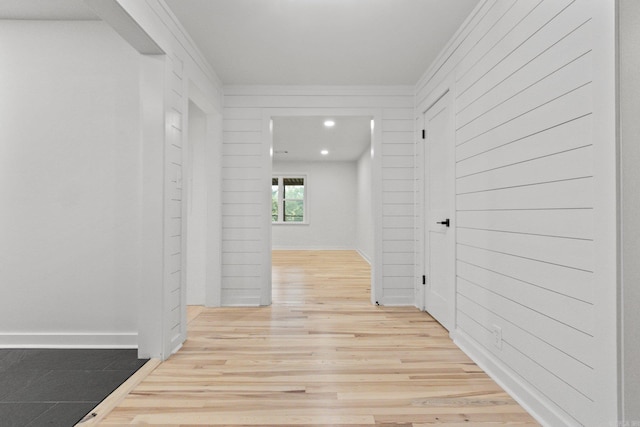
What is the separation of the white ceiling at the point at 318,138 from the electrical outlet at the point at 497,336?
10.4 ft

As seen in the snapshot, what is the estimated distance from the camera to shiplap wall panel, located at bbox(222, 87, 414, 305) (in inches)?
156

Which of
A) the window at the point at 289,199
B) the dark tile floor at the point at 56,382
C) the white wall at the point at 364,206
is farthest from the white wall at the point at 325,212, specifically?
the dark tile floor at the point at 56,382

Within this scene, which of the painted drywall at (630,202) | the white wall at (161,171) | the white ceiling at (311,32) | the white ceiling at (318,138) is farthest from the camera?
the white ceiling at (318,138)

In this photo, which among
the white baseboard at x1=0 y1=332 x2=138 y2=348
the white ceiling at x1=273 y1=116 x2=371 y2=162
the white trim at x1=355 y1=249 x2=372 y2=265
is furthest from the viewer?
the white trim at x1=355 y1=249 x2=372 y2=265

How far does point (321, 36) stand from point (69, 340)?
307cm

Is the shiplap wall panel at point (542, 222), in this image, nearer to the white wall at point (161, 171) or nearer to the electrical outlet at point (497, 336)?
the electrical outlet at point (497, 336)

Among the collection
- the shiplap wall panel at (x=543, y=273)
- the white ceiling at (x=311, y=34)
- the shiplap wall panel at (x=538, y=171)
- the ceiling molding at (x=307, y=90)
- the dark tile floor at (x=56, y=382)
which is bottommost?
the dark tile floor at (x=56, y=382)

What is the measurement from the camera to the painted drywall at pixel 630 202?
4.01ft

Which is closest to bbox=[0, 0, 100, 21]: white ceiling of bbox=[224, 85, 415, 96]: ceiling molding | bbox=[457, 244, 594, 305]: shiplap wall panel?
bbox=[224, 85, 415, 96]: ceiling molding

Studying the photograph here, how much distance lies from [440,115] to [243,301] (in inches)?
111

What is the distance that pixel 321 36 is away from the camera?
9.44 ft

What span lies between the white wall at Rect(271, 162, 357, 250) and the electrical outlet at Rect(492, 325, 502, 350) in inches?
307

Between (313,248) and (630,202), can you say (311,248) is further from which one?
(630,202)

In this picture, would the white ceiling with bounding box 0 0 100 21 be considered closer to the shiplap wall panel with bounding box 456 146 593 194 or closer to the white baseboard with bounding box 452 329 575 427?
the shiplap wall panel with bounding box 456 146 593 194
